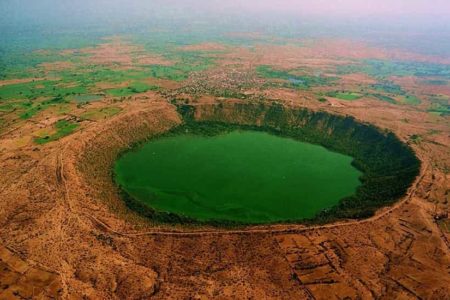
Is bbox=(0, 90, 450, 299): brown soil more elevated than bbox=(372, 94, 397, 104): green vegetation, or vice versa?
bbox=(372, 94, 397, 104): green vegetation

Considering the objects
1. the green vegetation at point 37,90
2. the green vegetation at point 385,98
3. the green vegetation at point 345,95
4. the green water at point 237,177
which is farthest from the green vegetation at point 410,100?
the green vegetation at point 37,90

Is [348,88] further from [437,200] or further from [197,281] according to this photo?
[197,281]

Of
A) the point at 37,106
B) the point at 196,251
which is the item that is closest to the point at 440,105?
the point at 196,251

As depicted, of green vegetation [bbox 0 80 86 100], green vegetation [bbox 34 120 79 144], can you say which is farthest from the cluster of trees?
green vegetation [bbox 0 80 86 100]

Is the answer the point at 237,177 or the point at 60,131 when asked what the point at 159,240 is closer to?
the point at 237,177

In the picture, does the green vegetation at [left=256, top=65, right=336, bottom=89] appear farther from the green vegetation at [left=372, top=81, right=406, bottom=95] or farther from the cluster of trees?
the cluster of trees

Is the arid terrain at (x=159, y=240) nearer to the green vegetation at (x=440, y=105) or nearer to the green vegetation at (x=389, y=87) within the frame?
the green vegetation at (x=440, y=105)

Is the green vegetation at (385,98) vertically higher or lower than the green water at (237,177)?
higher
